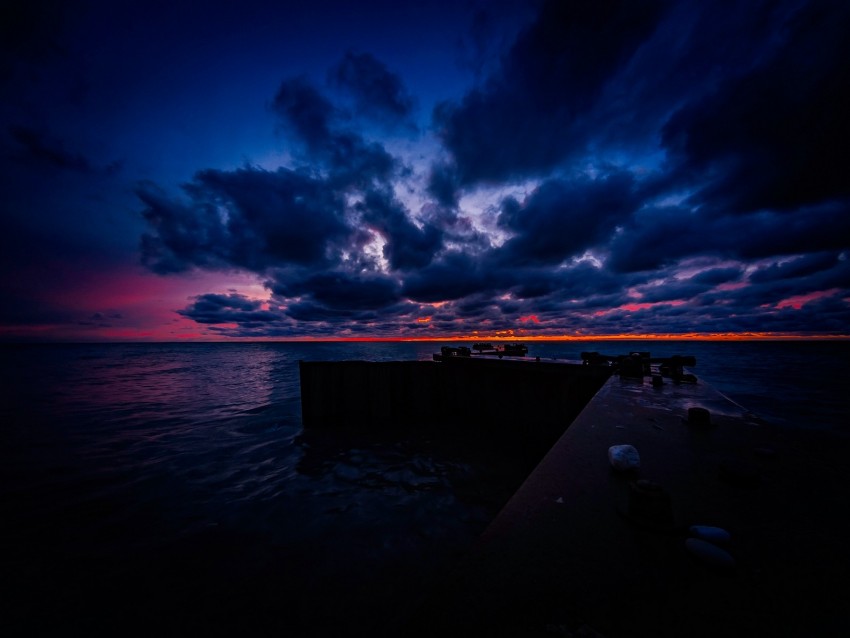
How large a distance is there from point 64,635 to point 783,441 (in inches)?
458

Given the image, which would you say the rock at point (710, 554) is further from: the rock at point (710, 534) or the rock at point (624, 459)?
the rock at point (624, 459)

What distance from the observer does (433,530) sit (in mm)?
7801

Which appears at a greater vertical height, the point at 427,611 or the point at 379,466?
the point at 427,611

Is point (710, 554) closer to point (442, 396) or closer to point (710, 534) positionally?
point (710, 534)

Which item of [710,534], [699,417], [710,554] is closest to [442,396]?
[699,417]

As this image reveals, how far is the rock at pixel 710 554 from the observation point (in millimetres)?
1981

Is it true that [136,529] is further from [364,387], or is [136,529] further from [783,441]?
[783,441]

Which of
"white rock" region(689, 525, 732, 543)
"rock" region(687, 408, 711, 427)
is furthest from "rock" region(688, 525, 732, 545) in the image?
"rock" region(687, 408, 711, 427)

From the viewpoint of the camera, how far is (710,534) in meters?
2.27

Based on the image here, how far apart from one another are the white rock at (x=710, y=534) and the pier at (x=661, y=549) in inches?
0.7

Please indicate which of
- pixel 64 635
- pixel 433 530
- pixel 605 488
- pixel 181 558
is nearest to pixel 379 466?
pixel 433 530

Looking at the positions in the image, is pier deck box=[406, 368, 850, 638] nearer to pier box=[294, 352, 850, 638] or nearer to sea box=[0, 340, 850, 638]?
pier box=[294, 352, 850, 638]

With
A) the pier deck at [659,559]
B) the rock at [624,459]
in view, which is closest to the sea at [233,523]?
the pier deck at [659,559]

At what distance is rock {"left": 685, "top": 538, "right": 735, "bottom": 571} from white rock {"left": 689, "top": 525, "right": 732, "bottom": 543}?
0.07 meters
